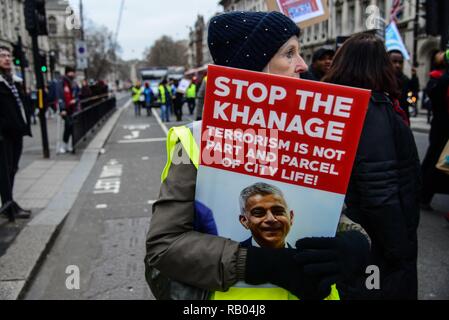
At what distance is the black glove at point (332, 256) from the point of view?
1.20 m

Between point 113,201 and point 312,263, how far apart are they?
5.70 m

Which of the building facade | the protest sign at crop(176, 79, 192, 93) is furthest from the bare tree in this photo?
the protest sign at crop(176, 79, 192, 93)

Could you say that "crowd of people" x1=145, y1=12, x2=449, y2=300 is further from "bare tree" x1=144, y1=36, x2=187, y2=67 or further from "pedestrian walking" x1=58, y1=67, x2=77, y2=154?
"bare tree" x1=144, y1=36, x2=187, y2=67

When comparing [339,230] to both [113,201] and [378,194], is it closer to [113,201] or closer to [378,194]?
[378,194]

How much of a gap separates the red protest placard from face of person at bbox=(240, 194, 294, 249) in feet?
0.21

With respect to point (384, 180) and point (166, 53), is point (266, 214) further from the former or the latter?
point (166, 53)

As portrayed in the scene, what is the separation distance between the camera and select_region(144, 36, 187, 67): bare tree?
112375mm

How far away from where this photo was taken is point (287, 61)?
4.70ft

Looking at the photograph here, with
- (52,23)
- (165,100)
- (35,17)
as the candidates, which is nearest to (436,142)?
(35,17)

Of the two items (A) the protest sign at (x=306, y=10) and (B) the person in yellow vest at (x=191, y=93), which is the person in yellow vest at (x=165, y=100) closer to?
(B) the person in yellow vest at (x=191, y=93)

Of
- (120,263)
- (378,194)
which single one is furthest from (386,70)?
(120,263)

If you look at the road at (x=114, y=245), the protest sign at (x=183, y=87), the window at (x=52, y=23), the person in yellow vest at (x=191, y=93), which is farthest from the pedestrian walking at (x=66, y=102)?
the person in yellow vest at (x=191, y=93)

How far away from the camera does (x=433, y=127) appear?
5574mm

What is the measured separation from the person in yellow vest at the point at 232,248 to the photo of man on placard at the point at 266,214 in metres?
0.03
